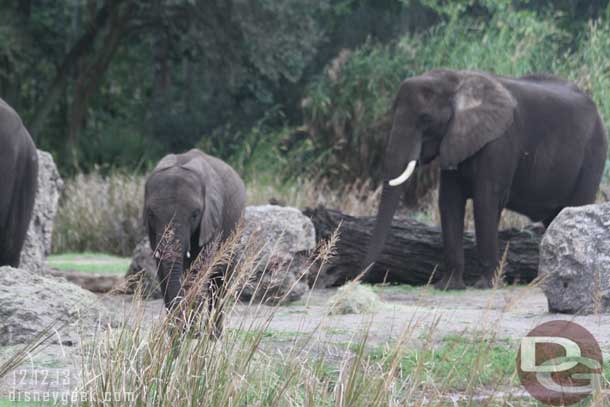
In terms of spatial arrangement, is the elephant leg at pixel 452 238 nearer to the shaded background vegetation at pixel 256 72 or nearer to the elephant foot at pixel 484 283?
the elephant foot at pixel 484 283

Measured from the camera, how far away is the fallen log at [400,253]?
1289 cm

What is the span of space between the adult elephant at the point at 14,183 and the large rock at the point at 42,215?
2.79 m

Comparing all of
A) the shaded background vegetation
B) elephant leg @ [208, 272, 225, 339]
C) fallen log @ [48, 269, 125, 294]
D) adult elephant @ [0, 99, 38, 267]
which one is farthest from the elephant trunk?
the shaded background vegetation

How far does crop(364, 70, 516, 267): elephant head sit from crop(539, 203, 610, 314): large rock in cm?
278

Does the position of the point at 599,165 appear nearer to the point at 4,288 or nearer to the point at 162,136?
A: the point at 4,288

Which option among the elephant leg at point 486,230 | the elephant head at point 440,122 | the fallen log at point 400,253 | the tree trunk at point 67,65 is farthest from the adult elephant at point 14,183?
the tree trunk at point 67,65

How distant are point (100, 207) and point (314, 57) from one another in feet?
30.0

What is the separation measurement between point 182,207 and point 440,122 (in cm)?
488

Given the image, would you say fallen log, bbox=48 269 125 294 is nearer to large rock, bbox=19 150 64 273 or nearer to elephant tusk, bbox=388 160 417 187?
large rock, bbox=19 150 64 273

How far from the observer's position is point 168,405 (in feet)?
15.9

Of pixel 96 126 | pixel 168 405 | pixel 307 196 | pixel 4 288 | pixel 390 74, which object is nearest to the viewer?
pixel 168 405

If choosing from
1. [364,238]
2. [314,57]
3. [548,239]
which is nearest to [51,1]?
[314,57]

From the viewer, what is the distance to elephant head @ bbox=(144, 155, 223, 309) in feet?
26.2
